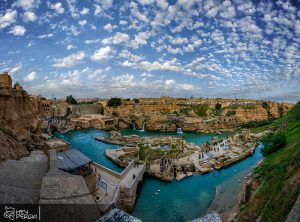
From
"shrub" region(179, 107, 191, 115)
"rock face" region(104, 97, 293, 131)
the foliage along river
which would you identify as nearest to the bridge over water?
the foliage along river

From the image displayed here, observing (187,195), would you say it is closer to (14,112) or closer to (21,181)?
(21,181)

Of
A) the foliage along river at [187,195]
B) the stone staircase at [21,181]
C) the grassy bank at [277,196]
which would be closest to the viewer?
the grassy bank at [277,196]

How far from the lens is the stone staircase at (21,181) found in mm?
Result: 9734

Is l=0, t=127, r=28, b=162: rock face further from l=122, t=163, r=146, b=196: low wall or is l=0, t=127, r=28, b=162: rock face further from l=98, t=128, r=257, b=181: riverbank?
l=98, t=128, r=257, b=181: riverbank

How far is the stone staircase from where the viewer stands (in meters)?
9.73

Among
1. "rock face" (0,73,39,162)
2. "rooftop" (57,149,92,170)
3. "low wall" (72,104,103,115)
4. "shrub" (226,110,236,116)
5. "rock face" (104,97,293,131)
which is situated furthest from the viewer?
"low wall" (72,104,103,115)

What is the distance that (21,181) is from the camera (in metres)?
11.6

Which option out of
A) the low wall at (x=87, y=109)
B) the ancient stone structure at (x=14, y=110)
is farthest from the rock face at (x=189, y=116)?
the ancient stone structure at (x=14, y=110)

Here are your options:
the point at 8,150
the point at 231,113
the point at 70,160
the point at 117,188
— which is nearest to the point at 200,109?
the point at 231,113

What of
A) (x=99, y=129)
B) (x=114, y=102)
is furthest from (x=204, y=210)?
(x=114, y=102)

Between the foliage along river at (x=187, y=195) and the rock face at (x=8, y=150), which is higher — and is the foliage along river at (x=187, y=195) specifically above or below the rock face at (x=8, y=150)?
below

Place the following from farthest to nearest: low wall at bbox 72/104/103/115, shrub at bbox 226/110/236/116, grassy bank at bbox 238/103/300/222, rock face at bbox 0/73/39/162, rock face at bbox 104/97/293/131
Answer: low wall at bbox 72/104/103/115 → shrub at bbox 226/110/236/116 → rock face at bbox 104/97/293/131 → rock face at bbox 0/73/39/162 → grassy bank at bbox 238/103/300/222

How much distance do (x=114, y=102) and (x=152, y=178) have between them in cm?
6138

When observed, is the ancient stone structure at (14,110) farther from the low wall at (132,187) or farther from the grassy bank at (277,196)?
the grassy bank at (277,196)
